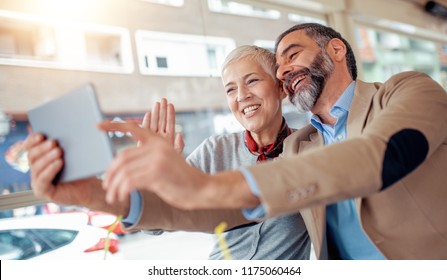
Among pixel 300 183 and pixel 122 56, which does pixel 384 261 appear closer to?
pixel 300 183

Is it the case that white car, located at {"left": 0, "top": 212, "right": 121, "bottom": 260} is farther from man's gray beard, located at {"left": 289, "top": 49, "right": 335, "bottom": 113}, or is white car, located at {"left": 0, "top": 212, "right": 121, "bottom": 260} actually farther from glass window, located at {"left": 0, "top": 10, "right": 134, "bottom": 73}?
man's gray beard, located at {"left": 289, "top": 49, "right": 335, "bottom": 113}

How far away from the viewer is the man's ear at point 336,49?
1547mm

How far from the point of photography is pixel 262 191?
0.77 m

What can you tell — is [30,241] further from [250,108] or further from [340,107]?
[340,107]

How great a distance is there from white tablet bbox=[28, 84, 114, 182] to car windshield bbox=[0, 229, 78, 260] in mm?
978

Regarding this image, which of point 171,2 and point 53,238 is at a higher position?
point 171,2

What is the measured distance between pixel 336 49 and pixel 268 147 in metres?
0.42

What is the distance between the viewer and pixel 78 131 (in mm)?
862

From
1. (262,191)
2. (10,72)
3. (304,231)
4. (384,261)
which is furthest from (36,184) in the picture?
(10,72)

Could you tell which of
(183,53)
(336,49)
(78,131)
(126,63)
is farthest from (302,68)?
(183,53)

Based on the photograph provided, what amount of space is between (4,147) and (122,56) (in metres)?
0.82

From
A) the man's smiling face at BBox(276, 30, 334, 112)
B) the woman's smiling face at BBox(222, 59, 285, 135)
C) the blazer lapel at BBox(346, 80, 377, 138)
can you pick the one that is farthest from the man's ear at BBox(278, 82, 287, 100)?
the blazer lapel at BBox(346, 80, 377, 138)

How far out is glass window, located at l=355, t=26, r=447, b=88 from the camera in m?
4.21

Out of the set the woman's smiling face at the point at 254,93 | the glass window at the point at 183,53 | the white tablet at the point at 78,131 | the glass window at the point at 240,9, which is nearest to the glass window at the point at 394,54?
the glass window at the point at 240,9
